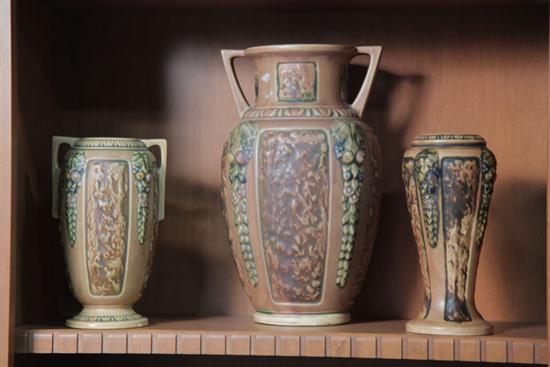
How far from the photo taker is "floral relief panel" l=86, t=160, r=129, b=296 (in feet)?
4.56

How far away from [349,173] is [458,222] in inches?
6.3

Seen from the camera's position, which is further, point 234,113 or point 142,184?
point 234,113

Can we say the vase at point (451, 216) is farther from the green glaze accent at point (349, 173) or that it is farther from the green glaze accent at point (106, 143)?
the green glaze accent at point (106, 143)

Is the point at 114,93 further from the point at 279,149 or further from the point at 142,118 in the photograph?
the point at 279,149

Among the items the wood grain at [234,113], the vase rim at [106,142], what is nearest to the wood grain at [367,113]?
the wood grain at [234,113]

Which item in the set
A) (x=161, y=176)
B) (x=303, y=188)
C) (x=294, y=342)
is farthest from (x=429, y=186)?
(x=161, y=176)

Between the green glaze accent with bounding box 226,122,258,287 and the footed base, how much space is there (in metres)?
0.05

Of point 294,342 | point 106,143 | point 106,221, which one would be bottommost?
point 294,342

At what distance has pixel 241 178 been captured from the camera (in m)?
1.40

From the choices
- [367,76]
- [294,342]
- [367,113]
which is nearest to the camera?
[294,342]

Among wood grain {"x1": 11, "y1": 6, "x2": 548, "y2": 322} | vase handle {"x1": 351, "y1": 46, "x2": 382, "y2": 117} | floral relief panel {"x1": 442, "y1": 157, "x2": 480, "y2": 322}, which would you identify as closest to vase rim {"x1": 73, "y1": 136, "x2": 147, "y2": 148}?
wood grain {"x1": 11, "y1": 6, "x2": 548, "y2": 322}

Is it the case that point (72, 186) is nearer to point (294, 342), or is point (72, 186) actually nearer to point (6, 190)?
point (6, 190)

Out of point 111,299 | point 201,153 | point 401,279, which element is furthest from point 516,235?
point 111,299

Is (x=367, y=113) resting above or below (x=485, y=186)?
above
